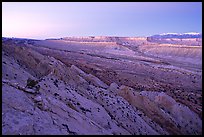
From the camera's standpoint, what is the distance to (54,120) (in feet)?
30.9

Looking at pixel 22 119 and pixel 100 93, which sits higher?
pixel 22 119

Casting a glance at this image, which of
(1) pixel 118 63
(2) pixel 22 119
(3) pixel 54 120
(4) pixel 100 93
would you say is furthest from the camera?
(1) pixel 118 63

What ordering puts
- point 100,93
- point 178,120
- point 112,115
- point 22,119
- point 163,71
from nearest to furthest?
1. point 22,119
2. point 112,115
3. point 100,93
4. point 178,120
5. point 163,71

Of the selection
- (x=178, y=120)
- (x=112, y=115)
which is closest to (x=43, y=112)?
(x=112, y=115)

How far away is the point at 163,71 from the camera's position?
152 ft

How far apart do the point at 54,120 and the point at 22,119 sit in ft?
3.99

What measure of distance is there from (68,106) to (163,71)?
3704 cm

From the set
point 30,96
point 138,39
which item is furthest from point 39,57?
point 138,39

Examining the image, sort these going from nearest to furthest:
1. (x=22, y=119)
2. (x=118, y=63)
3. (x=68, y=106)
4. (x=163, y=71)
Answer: (x=22, y=119) → (x=68, y=106) → (x=163, y=71) → (x=118, y=63)

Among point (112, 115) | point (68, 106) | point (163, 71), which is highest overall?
point (68, 106)

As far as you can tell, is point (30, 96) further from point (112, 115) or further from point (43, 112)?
point (112, 115)

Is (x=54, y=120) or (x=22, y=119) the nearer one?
(x=22, y=119)

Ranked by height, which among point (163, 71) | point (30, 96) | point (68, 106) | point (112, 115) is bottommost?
point (163, 71)

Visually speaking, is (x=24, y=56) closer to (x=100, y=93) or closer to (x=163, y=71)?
(x=100, y=93)
